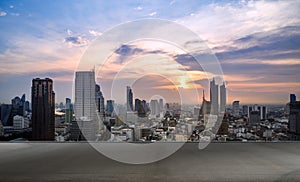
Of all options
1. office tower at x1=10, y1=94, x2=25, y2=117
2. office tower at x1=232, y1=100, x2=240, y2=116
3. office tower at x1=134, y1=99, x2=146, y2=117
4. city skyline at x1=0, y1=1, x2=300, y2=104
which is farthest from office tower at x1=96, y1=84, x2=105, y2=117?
office tower at x1=232, y1=100, x2=240, y2=116

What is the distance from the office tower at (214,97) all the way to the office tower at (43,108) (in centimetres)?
237

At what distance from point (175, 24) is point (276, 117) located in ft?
6.97

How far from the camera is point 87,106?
13.6ft

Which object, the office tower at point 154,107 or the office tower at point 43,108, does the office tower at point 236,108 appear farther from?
the office tower at point 43,108

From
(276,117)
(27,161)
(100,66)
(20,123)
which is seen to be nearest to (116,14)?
(100,66)

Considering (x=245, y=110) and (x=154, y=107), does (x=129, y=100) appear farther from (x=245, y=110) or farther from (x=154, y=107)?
(x=245, y=110)

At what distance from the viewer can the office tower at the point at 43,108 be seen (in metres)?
4.39

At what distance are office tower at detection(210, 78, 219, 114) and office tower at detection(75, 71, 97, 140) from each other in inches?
65.5

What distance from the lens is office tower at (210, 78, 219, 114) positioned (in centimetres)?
424

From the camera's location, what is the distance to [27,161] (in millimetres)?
2740

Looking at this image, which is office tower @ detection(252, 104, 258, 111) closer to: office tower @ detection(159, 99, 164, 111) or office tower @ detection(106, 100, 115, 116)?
office tower @ detection(159, 99, 164, 111)

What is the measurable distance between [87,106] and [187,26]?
1.93 m

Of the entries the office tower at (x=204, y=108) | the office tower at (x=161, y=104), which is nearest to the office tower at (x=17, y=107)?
the office tower at (x=161, y=104)

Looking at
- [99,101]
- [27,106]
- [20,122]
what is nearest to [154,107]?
[99,101]
